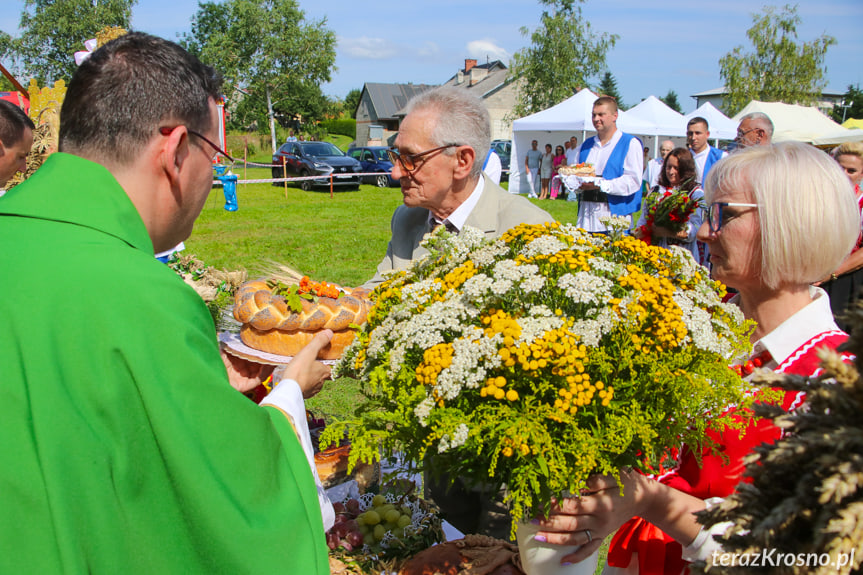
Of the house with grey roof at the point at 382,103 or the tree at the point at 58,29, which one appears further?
the house with grey roof at the point at 382,103

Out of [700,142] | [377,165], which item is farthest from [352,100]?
[700,142]

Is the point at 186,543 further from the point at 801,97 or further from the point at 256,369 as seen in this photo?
the point at 801,97

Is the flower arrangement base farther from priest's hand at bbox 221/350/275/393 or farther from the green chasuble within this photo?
priest's hand at bbox 221/350/275/393

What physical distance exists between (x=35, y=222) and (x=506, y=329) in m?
1.04

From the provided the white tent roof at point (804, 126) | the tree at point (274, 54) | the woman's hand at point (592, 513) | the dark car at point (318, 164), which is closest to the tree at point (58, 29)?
the tree at point (274, 54)

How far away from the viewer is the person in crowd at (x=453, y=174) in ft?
9.48

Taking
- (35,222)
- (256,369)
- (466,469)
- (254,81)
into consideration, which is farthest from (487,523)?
(254,81)

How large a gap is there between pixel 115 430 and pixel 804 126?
16792 mm

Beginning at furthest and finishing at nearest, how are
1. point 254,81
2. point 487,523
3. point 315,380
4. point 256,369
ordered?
point 254,81
point 487,523
point 256,369
point 315,380

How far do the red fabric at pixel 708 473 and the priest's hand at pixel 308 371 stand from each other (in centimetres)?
113

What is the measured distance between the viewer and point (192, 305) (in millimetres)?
1308

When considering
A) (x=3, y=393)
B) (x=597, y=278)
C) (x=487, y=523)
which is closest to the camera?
(x=3, y=393)

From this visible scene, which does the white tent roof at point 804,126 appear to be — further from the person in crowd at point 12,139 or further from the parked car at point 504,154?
the person in crowd at point 12,139

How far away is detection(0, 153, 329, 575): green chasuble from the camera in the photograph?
1.15 metres
